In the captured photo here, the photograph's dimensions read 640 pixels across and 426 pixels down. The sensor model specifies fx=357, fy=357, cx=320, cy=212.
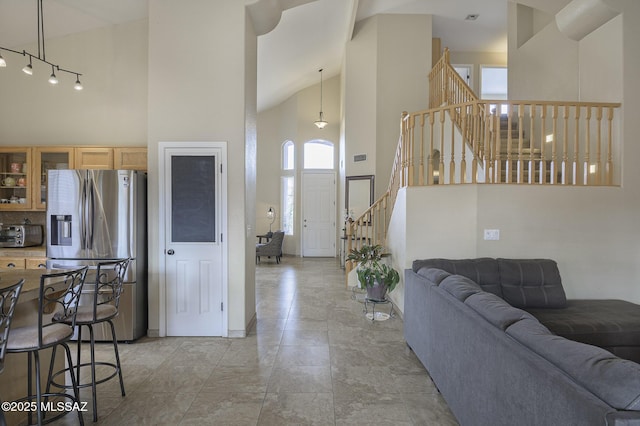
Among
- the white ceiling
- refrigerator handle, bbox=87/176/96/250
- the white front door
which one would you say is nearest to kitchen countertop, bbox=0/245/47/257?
refrigerator handle, bbox=87/176/96/250

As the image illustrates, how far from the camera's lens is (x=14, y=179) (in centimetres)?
449

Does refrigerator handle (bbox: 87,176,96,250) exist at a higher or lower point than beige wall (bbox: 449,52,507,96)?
lower

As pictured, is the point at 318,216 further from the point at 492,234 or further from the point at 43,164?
the point at 43,164

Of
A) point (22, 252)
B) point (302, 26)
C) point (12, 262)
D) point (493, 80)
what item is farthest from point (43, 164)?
point (493, 80)

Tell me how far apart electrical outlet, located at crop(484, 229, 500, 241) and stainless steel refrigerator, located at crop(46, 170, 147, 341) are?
389cm

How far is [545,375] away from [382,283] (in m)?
3.32

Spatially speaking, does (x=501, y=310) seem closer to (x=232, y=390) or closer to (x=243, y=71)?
(x=232, y=390)

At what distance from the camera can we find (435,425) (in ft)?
7.66

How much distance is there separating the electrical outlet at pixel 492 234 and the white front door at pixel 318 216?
20.8 feet

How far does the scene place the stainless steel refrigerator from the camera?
3.73 metres

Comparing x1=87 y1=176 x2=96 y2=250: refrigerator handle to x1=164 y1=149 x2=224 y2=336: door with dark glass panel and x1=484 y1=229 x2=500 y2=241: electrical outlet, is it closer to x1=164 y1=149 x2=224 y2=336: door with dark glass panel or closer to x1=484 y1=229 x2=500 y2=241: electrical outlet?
x1=164 y1=149 x2=224 y2=336: door with dark glass panel

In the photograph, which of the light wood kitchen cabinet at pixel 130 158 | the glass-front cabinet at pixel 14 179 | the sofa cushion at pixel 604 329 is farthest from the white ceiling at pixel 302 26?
the sofa cushion at pixel 604 329

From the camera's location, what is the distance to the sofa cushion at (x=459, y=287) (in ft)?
7.68

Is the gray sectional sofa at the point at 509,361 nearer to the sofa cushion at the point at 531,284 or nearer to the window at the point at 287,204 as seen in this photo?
the sofa cushion at the point at 531,284
